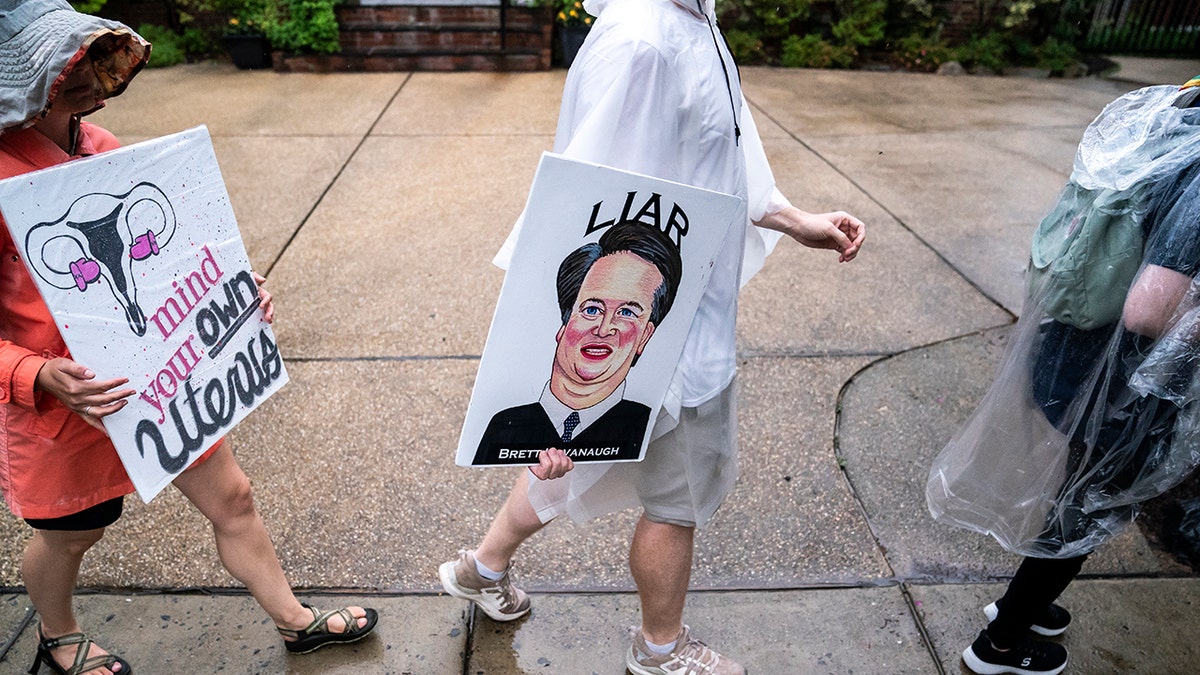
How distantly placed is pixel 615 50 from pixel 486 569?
4.34 feet

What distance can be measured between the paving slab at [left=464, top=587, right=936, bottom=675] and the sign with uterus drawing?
0.94 m

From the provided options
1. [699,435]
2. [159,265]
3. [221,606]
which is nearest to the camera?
[159,265]

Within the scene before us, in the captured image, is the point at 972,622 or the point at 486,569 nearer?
the point at 486,569

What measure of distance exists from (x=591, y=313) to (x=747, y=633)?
1.16 meters

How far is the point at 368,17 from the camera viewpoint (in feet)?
28.6

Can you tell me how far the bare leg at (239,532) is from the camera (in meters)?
1.81

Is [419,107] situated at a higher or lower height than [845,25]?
lower

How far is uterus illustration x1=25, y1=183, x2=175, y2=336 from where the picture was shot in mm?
1388

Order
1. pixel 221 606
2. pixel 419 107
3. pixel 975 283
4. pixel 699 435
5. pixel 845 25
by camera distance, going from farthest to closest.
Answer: pixel 845 25 → pixel 419 107 → pixel 975 283 → pixel 221 606 → pixel 699 435

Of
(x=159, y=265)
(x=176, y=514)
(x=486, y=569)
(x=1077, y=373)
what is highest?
(x=159, y=265)

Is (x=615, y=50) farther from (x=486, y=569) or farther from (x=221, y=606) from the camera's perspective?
(x=221, y=606)

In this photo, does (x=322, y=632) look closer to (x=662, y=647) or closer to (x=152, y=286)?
(x=662, y=647)

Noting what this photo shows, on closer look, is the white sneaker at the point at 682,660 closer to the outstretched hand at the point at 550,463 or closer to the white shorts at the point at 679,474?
the white shorts at the point at 679,474

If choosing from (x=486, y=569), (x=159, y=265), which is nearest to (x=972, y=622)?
(x=486, y=569)
